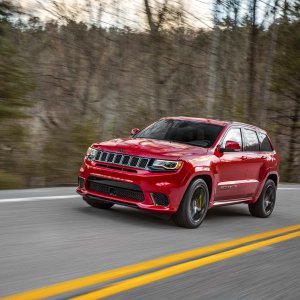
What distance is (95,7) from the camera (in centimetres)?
1966

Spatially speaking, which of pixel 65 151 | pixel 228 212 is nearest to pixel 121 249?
pixel 228 212

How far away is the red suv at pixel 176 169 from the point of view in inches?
311

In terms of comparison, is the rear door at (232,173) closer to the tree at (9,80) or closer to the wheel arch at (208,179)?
the wheel arch at (208,179)

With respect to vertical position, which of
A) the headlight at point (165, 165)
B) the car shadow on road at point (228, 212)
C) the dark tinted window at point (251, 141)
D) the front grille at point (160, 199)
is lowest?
the car shadow on road at point (228, 212)

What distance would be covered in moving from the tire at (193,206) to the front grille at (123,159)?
764 mm

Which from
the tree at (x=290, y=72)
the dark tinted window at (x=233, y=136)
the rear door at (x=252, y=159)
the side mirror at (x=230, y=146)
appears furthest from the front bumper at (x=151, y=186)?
the tree at (x=290, y=72)

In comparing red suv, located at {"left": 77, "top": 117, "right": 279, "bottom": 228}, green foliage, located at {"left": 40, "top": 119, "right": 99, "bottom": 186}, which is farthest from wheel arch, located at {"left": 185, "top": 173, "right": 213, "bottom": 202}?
green foliage, located at {"left": 40, "top": 119, "right": 99, "bottom": 186}

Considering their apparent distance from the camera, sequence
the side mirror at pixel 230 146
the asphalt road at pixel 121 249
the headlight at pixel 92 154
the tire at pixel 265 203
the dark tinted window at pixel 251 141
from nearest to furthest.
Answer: the asphalt road at pixel 121 249
the headlight at pixel 92 154
the side mirror at pixel 230 146
the dark tinted window at pixel 251 141
the tire at pixel 265 203

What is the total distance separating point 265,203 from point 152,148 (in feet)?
11.3

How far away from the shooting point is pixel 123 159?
8.11m

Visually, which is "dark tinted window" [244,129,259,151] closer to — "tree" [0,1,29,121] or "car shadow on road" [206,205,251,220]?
"car shadow on road" [206,205,251,220]

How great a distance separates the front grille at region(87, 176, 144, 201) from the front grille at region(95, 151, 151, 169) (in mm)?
273

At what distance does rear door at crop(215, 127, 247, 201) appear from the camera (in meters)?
8.97

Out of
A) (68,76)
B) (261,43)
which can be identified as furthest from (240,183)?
(261,43)
